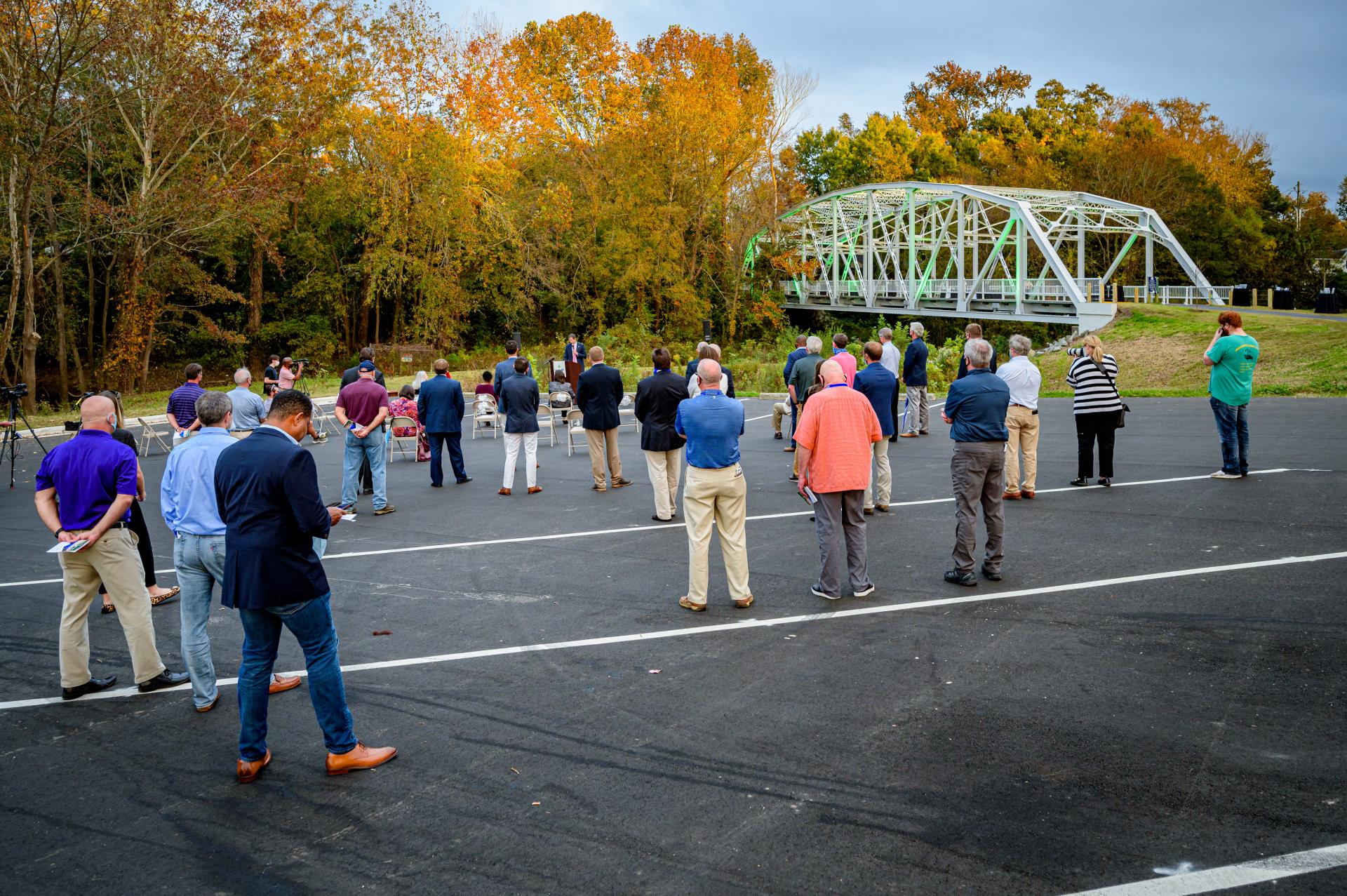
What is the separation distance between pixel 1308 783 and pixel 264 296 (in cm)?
4577

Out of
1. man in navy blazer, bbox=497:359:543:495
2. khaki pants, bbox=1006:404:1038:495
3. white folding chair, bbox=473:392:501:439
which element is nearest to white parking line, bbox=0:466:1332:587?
khaki pants, bbox=1006:404:1038:495

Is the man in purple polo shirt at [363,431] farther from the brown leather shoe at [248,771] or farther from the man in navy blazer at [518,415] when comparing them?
the brown leather shoe at [248,771]

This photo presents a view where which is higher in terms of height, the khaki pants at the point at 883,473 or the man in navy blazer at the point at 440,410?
the man in navy blazer at the point at 440,410

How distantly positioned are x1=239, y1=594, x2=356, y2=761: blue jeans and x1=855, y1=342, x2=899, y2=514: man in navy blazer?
706cm

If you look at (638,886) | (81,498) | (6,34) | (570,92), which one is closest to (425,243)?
(570,92)

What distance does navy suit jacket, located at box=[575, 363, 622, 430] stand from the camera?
40.7 ft

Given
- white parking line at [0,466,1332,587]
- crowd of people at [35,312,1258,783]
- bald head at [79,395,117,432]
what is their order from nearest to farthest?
crowd of people at [35,312,1258,783] < bald head at [79,395,117,432] < white parking line at [0,466,1332,587]

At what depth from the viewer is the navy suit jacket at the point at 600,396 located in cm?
1241

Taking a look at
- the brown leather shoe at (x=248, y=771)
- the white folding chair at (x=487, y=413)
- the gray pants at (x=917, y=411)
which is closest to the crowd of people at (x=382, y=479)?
the brown leather shoe at (x=248, y=771)

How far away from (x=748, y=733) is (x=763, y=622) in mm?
1922

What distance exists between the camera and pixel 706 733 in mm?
5004

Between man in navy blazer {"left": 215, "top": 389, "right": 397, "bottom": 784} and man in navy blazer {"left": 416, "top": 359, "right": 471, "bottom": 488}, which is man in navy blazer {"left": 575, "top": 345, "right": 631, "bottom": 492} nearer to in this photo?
man in navy blazer {"left": 416, "top": 359, "right": 471, "bottom": 488}

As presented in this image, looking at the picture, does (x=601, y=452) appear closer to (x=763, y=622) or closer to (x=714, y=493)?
(x=714, y=493)

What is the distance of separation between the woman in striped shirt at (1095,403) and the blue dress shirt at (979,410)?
3848 millimetres
